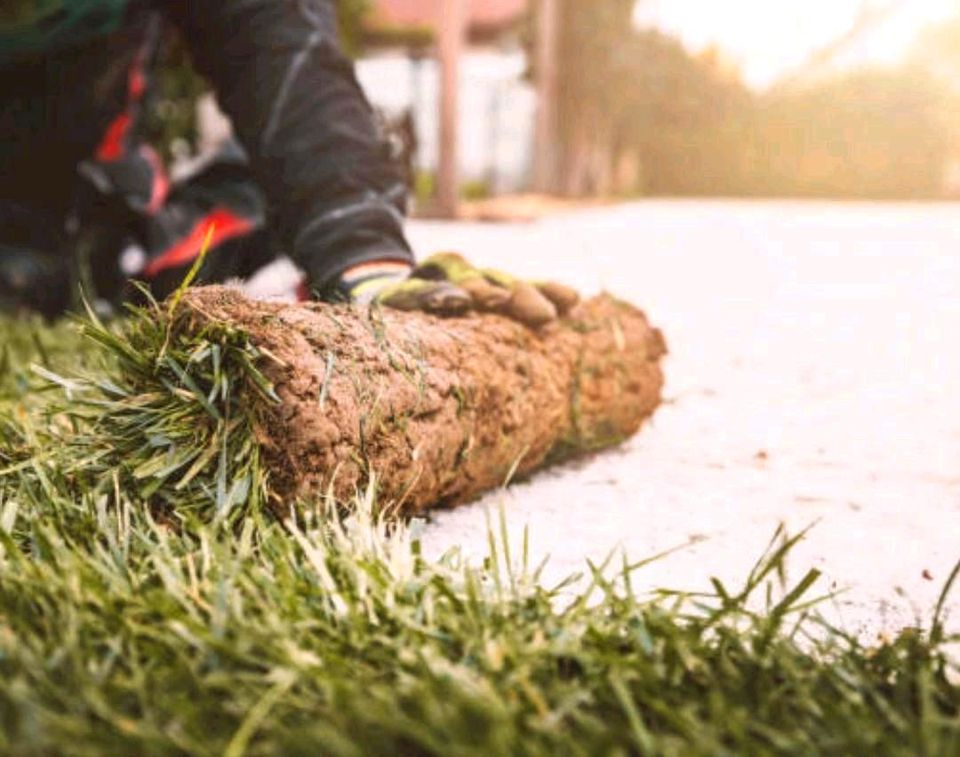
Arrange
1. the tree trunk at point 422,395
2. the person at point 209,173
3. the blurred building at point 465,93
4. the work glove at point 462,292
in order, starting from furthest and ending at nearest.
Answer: the blurred building at point 465,93, the person at point 209,173, the work glove at point 462,292, the tree trunk at point 422,395

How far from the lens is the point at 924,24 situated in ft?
60.2

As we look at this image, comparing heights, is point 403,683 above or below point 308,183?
below

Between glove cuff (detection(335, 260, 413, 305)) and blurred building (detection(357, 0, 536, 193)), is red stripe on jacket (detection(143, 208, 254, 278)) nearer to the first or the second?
glove cuff (detection(335, 260, 413, 305))

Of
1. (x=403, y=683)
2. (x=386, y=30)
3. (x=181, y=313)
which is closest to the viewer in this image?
(x=403, y=683)

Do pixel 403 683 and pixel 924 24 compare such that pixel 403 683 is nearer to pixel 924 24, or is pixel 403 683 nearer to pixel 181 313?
pixel 181 313

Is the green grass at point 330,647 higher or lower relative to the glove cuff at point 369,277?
lower

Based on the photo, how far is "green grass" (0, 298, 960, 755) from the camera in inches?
35.4

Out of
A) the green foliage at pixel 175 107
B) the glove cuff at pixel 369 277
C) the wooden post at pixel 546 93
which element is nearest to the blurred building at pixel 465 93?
the wooden post at pixel 546 93

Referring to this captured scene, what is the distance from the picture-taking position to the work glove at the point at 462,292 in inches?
75.0

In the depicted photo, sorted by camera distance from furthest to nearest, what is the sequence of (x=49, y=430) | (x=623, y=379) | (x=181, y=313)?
(x=623, y=379) → (x=49, y=430) → (x=181, y=313)

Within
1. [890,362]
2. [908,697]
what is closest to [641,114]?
[890,362]

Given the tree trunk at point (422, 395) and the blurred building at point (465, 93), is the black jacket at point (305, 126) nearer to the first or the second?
the tree trunk at point (422, 395)

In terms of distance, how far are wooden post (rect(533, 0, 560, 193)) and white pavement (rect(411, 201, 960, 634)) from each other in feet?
18.8

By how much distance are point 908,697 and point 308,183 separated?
5.54 feet
